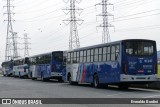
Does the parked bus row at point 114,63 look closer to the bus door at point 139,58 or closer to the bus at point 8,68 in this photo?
the bus door at point 139,58

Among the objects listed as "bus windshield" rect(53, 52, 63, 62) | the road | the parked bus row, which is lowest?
the road

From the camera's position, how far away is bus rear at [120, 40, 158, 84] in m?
24.4

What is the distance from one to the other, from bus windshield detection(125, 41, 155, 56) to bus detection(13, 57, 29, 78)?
29282 millimetres

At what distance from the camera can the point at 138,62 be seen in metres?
24.6

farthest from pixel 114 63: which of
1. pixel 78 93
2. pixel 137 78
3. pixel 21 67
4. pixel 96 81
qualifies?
pixel 21 67

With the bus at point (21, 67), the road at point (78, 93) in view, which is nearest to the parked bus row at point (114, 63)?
the road at point (78, 93)

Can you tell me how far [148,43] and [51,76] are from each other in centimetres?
1722

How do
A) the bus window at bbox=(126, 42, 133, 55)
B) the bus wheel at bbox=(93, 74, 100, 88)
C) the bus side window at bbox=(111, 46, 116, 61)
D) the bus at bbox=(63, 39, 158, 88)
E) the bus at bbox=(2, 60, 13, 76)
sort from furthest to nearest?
1. the bus at bbox=(2, 60, 13, 76)
2. the bus wheel at bbox=(93, 74, 100, 88)
3. the bus side window at bbox=(111, 46, 116, 61)
4. the bus window at bbox=(126, 42, 133, 55)
5. the bus at bbox=(63, 39, 158, 88)

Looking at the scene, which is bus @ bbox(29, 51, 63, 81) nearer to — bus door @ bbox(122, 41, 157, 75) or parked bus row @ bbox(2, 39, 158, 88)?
parked bus row @ bbox(2, 39, 158, 88)

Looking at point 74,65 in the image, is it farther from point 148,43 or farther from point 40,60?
point 40,60

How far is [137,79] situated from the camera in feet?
80.2

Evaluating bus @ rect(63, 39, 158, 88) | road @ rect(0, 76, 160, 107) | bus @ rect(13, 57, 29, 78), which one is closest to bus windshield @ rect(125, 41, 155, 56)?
bus @ rect(63, 39, 158, 88)

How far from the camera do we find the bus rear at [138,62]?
24.4 m

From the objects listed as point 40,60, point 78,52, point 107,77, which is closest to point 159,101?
point 107,77
